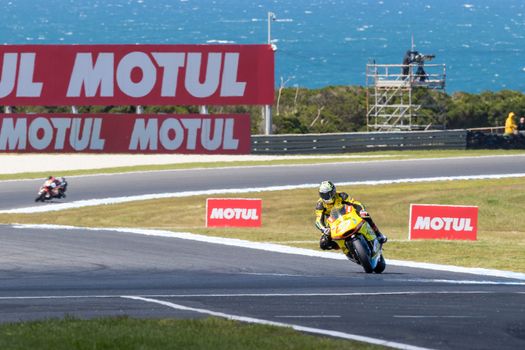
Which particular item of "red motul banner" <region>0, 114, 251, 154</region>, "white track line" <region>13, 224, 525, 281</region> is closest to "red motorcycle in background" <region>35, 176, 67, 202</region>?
"white track line" <region>13, 224, 525, 281</region>

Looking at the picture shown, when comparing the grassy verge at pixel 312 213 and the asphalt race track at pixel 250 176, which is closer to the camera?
the grassy verge at pixel 312 213

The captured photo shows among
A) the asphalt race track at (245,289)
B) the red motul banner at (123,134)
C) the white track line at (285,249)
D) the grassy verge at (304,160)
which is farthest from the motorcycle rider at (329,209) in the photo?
the red motul banner at (123,134)

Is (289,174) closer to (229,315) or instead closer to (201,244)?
(201,244)

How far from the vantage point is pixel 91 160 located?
47.0 metres

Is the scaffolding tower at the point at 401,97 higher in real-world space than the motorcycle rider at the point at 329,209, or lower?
higher

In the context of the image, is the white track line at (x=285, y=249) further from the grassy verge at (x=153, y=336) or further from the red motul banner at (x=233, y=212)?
the grassy verge at (x=153, y=336)

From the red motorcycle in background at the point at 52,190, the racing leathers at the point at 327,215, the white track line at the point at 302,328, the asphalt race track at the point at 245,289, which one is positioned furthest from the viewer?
the red motorcycle in background at the point at 52,190

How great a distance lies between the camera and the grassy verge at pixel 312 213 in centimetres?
2723

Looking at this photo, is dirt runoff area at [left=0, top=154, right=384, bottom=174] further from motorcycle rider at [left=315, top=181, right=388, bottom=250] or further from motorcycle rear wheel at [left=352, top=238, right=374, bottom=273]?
motorcycle rear wheel at [left=352, top=238, right=374, bottom=273]

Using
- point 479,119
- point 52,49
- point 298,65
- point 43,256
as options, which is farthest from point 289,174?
point 298,65

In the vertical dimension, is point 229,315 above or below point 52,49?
below

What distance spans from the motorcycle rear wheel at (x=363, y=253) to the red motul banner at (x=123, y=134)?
30.0 meters

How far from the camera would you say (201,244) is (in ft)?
78.1

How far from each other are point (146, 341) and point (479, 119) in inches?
2197
